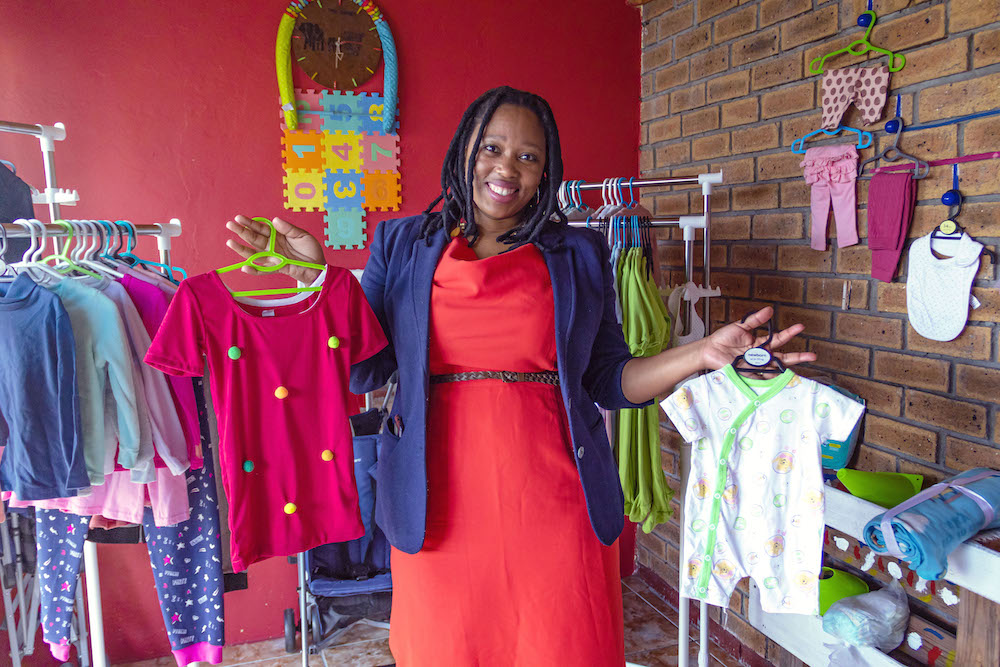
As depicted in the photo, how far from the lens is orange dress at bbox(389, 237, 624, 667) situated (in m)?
1.29

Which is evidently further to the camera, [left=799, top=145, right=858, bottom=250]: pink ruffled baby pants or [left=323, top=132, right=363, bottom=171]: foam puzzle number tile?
[left=323, top=132, right=363, bottom=171]: foam puzzle number tile

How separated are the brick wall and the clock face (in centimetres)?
119

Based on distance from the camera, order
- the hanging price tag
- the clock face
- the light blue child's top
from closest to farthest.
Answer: the hanging price tag, the light blue child's top, the clock face

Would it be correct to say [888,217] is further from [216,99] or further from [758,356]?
[216,99]

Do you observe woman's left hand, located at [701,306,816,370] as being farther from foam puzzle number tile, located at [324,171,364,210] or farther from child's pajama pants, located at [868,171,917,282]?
foam puzzle number tile, located at [324,171,364,210]

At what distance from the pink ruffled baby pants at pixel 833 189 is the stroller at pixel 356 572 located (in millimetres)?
1438

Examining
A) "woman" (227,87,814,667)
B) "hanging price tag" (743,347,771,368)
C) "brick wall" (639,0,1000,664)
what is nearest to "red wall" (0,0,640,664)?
"brick wall" (639,0,1000,664)

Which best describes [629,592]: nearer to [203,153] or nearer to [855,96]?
[855,96]

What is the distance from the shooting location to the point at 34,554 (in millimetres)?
2105

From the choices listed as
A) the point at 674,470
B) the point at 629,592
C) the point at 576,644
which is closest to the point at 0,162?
the point at 576,644

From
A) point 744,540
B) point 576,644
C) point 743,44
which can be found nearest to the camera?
point 576,644

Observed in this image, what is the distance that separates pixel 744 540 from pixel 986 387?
0.72 m

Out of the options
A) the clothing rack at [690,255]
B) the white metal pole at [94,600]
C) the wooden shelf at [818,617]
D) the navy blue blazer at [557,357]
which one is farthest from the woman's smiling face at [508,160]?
the white metal pole at [94,600]

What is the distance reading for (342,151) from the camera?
2662 millimetres
